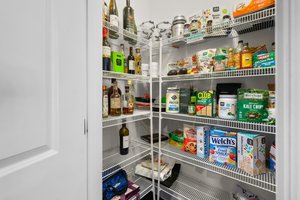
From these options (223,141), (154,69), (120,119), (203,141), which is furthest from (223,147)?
(154,69)

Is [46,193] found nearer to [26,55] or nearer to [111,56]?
[26,55]

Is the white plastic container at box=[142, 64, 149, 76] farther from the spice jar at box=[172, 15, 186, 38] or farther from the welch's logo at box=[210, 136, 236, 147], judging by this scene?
the welch's logo at box=[210, 136, 236, 147]

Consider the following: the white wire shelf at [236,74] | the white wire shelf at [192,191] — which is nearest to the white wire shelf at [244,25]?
the white wire shelf at [236,74]

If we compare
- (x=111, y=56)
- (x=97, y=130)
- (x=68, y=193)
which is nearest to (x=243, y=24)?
(x=111, y=56)

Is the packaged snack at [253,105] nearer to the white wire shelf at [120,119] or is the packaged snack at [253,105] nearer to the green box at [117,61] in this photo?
the white wire shelf at [120,119]

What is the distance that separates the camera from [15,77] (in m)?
0.43

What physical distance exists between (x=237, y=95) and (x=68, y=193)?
116cm

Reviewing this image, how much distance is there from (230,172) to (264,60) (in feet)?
2.55

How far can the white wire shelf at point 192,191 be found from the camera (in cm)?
127

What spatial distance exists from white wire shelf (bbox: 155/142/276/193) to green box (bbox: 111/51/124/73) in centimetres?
88

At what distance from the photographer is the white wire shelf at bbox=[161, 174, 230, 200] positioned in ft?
4.16

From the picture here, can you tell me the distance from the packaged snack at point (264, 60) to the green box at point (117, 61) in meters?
0.96

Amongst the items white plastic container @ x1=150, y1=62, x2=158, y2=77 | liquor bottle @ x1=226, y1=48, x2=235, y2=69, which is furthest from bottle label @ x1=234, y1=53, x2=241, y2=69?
white plastic container @ x1=150, y1=62, x2=158, y2=77

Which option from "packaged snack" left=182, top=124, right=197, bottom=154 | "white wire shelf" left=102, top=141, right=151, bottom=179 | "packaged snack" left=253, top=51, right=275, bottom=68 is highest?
"packaged snack" left=253, top=51, right=275, bottom=68
